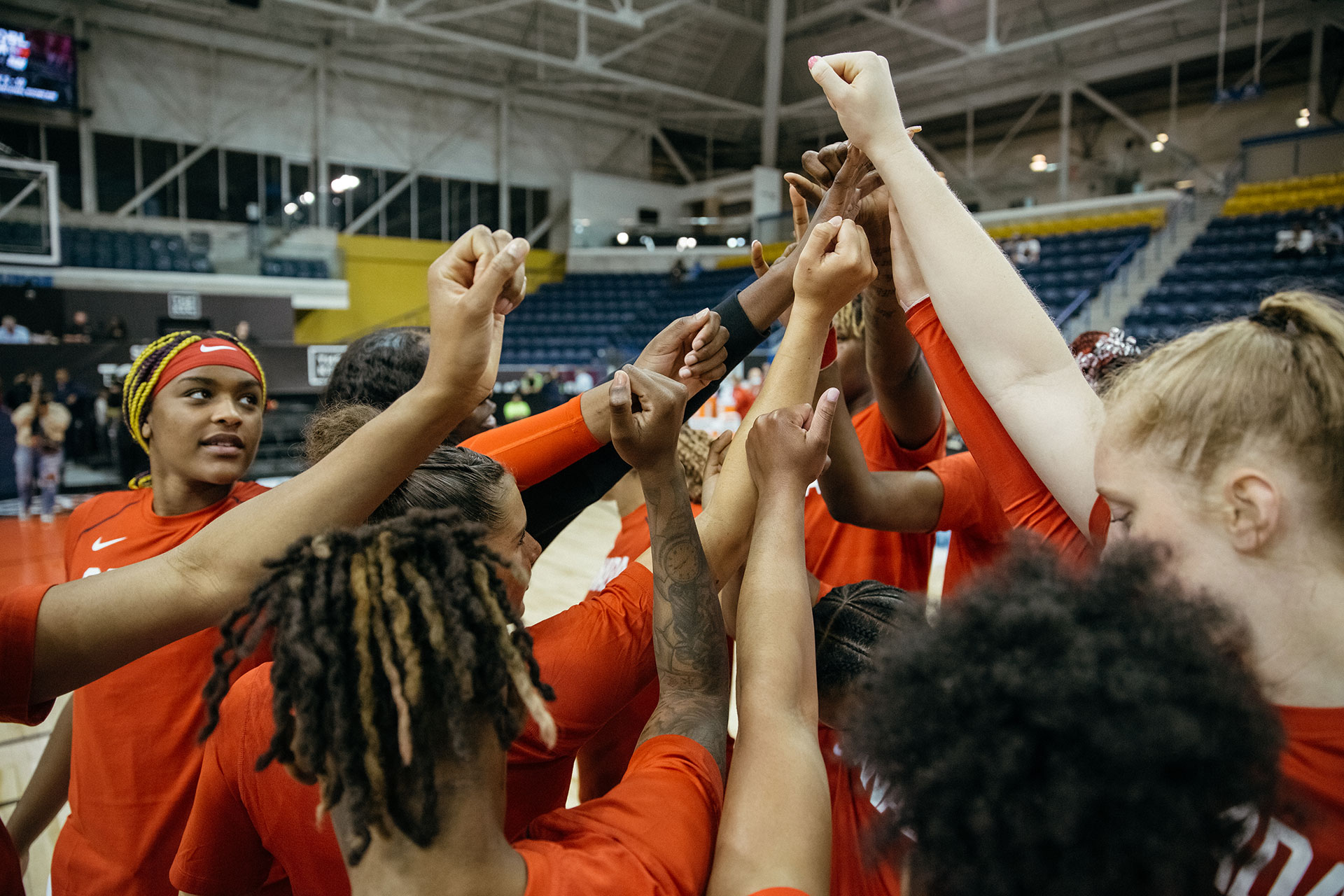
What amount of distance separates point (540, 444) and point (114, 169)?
15.8 metres

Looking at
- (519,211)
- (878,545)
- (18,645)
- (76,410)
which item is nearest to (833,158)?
(878,545)

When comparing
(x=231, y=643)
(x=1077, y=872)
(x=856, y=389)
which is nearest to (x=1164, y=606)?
(x=1077, y=872)

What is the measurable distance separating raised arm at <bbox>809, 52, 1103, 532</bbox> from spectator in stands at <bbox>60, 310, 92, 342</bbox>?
13.1 metres

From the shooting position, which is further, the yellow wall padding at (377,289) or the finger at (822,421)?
the yellow wall padding at (377,289)

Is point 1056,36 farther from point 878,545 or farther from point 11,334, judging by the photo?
point 11,334

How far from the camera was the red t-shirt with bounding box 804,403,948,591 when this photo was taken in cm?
191

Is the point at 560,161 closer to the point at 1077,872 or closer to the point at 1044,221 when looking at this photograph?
the point at 1044,221

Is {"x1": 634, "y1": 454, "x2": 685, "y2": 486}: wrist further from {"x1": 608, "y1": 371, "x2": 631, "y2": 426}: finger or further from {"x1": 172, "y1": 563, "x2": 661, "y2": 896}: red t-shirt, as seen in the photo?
{"x1": 172, "y1": 563, "x2": 661, "y2": 896}: red t-shirt

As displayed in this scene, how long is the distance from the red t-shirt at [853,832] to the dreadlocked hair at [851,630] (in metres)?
0.11

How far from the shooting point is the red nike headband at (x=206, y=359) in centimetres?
174

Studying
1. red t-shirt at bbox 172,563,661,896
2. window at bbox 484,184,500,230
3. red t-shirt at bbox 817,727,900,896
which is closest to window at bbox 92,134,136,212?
window at bbox 484,184,500,230

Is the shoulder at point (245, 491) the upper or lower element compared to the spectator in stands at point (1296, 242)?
lower

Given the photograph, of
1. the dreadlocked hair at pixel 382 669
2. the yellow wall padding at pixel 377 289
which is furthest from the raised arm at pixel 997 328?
the yellow wall padding at pixel 377 289

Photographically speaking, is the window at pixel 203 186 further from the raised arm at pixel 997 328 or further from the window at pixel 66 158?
the raised arm at pixel 997 328
